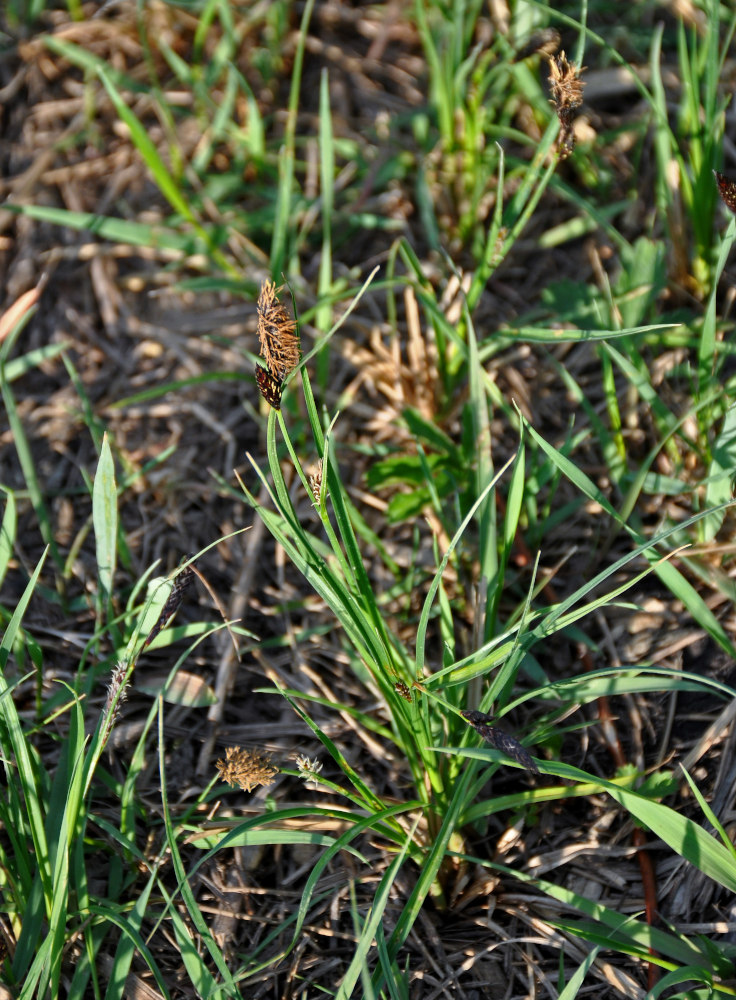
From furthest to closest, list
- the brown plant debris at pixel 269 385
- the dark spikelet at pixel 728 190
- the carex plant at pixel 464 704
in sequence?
the dark spikelet at pixel 728 190
the carex plant at pixel 464 704
the brown plant debris at pixel 269 385

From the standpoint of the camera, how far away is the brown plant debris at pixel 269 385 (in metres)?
0.93

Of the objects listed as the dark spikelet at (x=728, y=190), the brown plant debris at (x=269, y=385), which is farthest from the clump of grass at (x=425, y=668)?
the dark spikelet at (x=728, y=190)

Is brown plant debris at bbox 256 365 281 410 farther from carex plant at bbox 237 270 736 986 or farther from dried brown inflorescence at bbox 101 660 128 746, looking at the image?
dried brown inflorescence at bbox 101 660 128 746

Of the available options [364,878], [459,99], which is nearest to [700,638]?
[364,878]

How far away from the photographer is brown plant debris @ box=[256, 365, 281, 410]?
3.04ft

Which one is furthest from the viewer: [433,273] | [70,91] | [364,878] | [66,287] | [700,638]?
[70,91]

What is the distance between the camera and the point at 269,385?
3.07 ft

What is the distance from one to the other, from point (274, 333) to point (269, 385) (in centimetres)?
6

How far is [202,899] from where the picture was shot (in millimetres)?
1354

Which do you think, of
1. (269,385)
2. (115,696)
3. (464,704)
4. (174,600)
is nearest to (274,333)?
(269,385)

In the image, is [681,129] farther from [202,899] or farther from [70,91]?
[202,899]

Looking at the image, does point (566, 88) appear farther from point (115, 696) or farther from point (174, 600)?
point (115, 696)

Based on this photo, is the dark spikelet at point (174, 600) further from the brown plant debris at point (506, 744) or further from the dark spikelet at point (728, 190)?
the dark spikelet at point (728, 190)

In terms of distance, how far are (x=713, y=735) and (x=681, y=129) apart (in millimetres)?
1314
